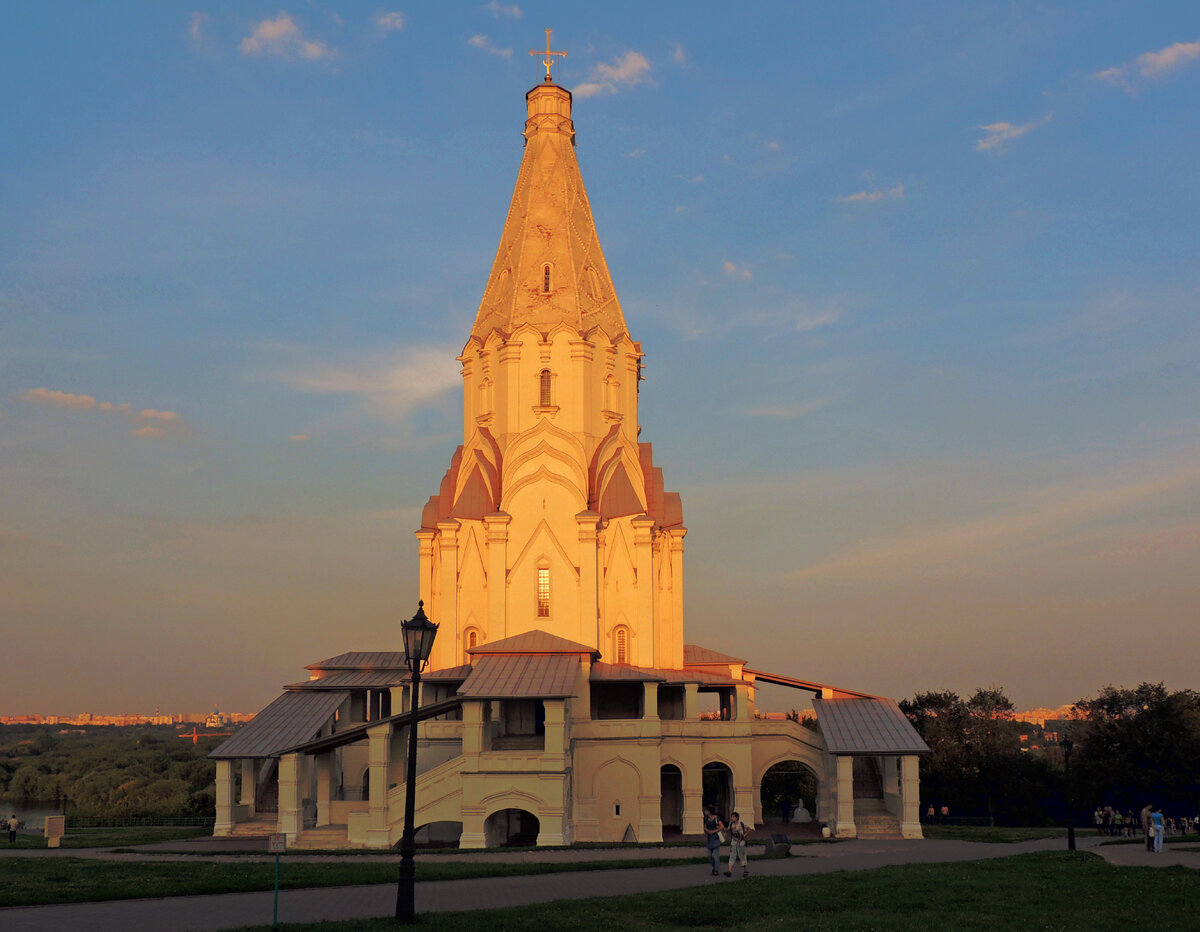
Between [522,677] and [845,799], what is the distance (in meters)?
11.8

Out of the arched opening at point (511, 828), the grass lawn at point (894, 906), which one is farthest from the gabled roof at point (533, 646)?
the grass lawn at point (894, 906)

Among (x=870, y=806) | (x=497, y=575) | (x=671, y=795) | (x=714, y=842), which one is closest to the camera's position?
(x=714, y=842)

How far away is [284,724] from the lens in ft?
137

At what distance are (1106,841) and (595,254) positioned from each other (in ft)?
99.3

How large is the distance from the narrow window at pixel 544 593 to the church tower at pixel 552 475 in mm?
39

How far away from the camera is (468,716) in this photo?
3578 centimetres

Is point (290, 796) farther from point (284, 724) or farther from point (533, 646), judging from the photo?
point (533, 646)

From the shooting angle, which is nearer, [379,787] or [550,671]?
[379,787]

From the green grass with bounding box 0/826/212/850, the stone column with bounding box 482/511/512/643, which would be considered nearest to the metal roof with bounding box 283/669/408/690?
the stone column with bounding box 482/511/512/643

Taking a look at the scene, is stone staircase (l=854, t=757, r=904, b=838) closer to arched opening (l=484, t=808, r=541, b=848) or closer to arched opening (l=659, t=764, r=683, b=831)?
arched opening (l=659, t=764, r=683, b=831)

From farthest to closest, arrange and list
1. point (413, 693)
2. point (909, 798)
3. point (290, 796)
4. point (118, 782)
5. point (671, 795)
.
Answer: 1. point (118, 782)
2. point (671, 795)
3. point (909, 798)
4. point (290, 796)
5. point (413, 693)

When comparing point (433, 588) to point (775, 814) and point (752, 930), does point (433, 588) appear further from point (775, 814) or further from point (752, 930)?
point (752, 930)

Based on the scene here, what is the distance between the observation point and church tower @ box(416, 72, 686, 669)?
4441 cm

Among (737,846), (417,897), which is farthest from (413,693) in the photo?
(737,846)
